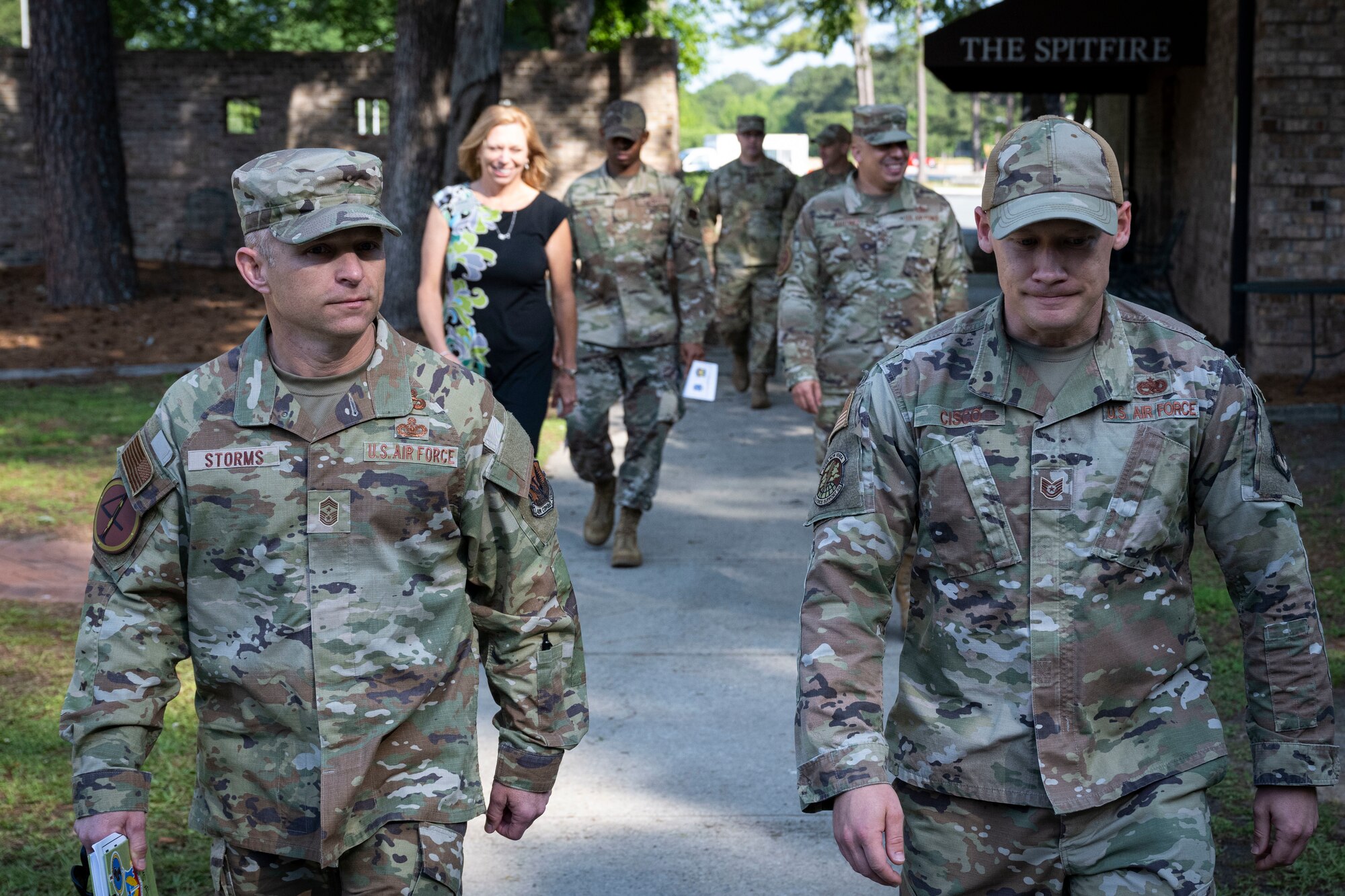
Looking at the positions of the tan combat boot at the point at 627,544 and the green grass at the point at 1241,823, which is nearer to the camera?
the green grass at the point at 1241,823

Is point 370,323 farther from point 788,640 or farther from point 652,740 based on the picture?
point 788,640

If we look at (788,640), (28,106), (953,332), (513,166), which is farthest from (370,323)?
(28,106)

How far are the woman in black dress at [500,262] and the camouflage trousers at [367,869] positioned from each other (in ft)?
12.2

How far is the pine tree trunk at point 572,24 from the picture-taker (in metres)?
25.5

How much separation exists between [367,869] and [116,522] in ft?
2.52

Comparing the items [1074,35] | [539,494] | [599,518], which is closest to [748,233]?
[1074,35]

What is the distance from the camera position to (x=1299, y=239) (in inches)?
483

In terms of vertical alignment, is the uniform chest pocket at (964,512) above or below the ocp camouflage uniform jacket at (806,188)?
below

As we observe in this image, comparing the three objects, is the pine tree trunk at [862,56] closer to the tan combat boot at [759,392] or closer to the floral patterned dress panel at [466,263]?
the tan combat boot at [759,392]

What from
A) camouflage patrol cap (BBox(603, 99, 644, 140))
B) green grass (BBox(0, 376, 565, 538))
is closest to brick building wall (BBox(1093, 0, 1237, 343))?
green grass (BBox(0, 376, 565, 538))

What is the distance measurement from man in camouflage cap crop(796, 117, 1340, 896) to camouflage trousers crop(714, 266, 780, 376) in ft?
32.3

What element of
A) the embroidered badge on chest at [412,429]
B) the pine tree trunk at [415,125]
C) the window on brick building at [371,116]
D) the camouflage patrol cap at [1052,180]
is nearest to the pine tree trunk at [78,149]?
the pine tree trunk at [415,125]

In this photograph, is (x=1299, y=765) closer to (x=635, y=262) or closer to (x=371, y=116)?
(x=635, y=262)

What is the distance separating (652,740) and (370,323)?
2.90 metres
